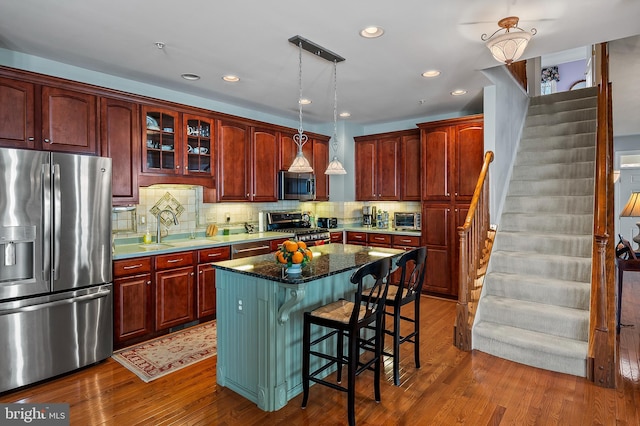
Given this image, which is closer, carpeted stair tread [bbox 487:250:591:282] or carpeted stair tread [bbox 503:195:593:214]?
carpeted stair tread [bbox 487:250:591:282]

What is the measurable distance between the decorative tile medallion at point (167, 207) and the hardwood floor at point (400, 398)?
1751 millimetres

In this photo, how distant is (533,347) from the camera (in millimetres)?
3176

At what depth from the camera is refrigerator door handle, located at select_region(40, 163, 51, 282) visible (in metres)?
2.94

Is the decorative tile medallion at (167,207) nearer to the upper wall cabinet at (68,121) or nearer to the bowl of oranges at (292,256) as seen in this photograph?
the upper wall cabinet at (68,121)

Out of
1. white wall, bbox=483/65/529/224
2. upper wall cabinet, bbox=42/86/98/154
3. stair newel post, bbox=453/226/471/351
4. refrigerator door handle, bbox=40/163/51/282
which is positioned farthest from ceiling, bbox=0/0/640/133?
stair newel post, bbox=453/226/471/351

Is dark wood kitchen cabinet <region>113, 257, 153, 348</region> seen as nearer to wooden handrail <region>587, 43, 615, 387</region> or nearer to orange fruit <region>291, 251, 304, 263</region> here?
orange fruit <region>291, 251, 304, 263</region>

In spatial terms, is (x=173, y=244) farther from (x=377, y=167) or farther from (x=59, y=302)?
(x=377, y=167)

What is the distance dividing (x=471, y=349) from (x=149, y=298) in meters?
3.21

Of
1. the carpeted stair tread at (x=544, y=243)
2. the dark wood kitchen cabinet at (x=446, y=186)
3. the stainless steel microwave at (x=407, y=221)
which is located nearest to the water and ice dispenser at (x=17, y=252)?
the carpeted stair tread at (x=544, y=243)

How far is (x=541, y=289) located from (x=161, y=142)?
14.0 feet

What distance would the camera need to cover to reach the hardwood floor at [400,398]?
2426 millimetres

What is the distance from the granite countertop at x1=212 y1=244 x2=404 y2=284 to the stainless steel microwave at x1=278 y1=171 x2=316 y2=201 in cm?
→ 213

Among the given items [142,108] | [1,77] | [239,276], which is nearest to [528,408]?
[239,276]

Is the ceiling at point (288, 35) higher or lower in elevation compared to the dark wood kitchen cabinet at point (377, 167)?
higher
